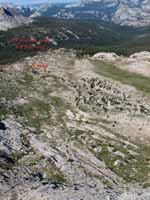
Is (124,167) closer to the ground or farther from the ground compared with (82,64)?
farther from the ground

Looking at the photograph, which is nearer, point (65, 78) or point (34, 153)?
point (34, 153)

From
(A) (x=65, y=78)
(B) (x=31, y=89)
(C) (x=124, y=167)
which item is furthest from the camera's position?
(A) (x=65, y=78)

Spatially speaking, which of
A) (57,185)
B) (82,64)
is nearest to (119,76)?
(82,64)

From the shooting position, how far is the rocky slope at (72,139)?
121 feet

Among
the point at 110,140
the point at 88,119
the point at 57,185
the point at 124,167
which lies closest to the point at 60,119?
the point at 88,119

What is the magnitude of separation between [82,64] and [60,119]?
41531mm

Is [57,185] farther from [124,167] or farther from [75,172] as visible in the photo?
[124,167]

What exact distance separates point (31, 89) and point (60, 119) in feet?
56.3

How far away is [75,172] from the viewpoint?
A: 136ft

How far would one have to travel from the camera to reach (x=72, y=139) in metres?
50.5

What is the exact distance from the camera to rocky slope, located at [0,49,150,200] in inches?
1453

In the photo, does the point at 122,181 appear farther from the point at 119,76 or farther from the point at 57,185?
the point at 119,76

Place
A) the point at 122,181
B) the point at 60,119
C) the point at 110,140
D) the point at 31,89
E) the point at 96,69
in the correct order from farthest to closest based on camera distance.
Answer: the point at 96,69 < the point at 31,89 < the point at 60,119 < the point at 110,140 < the point at 122,181

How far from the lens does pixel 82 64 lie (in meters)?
97.4
